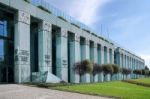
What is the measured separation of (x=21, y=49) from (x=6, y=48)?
167 inches

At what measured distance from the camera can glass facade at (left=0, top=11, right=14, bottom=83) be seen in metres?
42.0

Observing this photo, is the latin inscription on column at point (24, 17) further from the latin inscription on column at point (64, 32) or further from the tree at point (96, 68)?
the tree at point (96, 68)

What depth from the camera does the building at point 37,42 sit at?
40.1 meters

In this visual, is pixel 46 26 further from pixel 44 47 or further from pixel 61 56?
pixel 61 56

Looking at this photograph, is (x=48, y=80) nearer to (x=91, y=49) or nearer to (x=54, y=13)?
(x=54, y=13)

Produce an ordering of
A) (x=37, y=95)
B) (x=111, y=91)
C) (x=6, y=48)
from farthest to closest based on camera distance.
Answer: (x=6, y=48)
(x=111, y=91)
(x=37, y=95)

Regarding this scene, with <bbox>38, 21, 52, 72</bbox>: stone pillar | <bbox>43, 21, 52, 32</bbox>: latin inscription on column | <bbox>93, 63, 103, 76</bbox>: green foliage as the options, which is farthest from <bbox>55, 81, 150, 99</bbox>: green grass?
<bbox>93, 63, 103, 76</bbox>: green foliage

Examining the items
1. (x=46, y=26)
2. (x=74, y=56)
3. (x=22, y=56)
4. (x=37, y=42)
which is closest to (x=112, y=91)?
(x=22, y=56)

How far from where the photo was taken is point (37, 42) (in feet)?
162

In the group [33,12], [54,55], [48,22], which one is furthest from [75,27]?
[33,12]

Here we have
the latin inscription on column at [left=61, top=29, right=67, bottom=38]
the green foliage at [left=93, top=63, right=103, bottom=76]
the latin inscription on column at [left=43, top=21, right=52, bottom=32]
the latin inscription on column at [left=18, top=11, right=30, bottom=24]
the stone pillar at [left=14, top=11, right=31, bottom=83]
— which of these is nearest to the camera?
the stone pillar at [left=14, top=11, right=31, bottom=83]

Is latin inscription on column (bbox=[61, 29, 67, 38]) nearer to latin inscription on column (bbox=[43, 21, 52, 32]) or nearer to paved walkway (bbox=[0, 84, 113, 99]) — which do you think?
latin inscription on column (bbox=[43, 21, 52, 32])

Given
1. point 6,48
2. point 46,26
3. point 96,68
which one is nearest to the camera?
point 6,48

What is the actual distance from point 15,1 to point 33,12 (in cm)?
432
